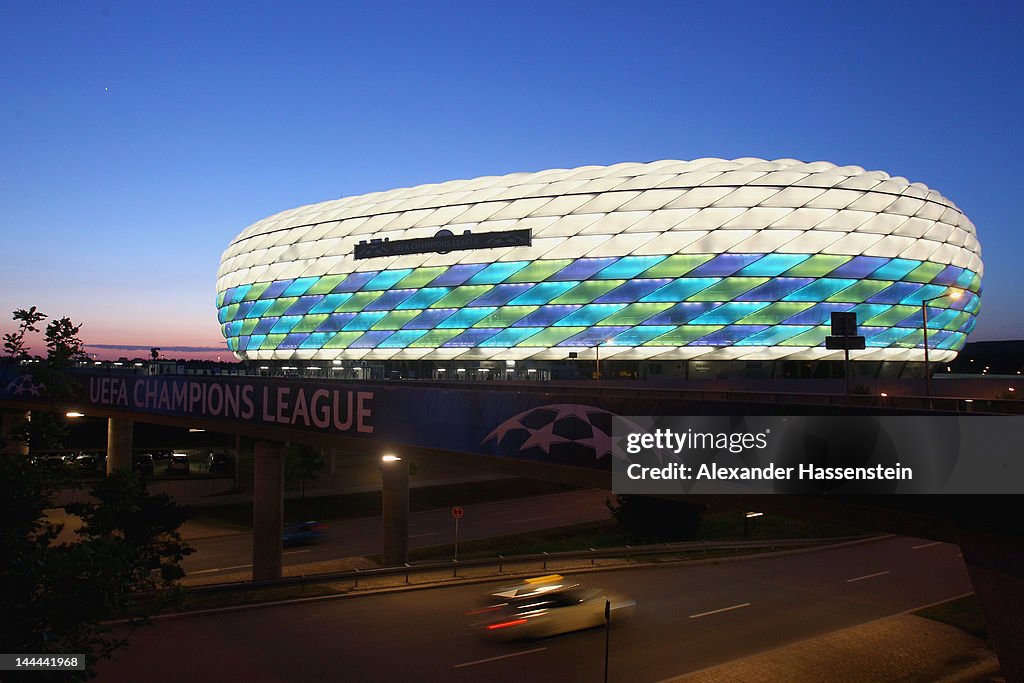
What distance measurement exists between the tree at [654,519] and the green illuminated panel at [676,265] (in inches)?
926

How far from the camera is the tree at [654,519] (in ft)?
102

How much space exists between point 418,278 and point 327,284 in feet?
30.6

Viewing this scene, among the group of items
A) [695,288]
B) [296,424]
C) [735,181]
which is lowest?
[296,424]

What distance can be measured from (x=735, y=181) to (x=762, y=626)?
38.6 metres

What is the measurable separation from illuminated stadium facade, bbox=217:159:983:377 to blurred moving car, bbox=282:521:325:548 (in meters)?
22.7

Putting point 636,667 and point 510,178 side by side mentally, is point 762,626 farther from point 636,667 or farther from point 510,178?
point 510,178

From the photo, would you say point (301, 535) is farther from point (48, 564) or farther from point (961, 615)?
point (48, 564)

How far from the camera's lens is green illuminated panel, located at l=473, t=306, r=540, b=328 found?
5572cm

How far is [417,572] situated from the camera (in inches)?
997

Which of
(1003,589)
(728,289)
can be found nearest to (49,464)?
(1003,589)

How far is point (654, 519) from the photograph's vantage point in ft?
102

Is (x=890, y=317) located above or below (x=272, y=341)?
below

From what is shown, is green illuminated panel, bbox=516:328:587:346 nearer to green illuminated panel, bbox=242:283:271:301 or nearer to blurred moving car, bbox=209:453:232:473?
blurred moving car, bbox=209:453:232:473

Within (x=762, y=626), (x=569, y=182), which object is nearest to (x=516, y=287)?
(x=569, y=182)
